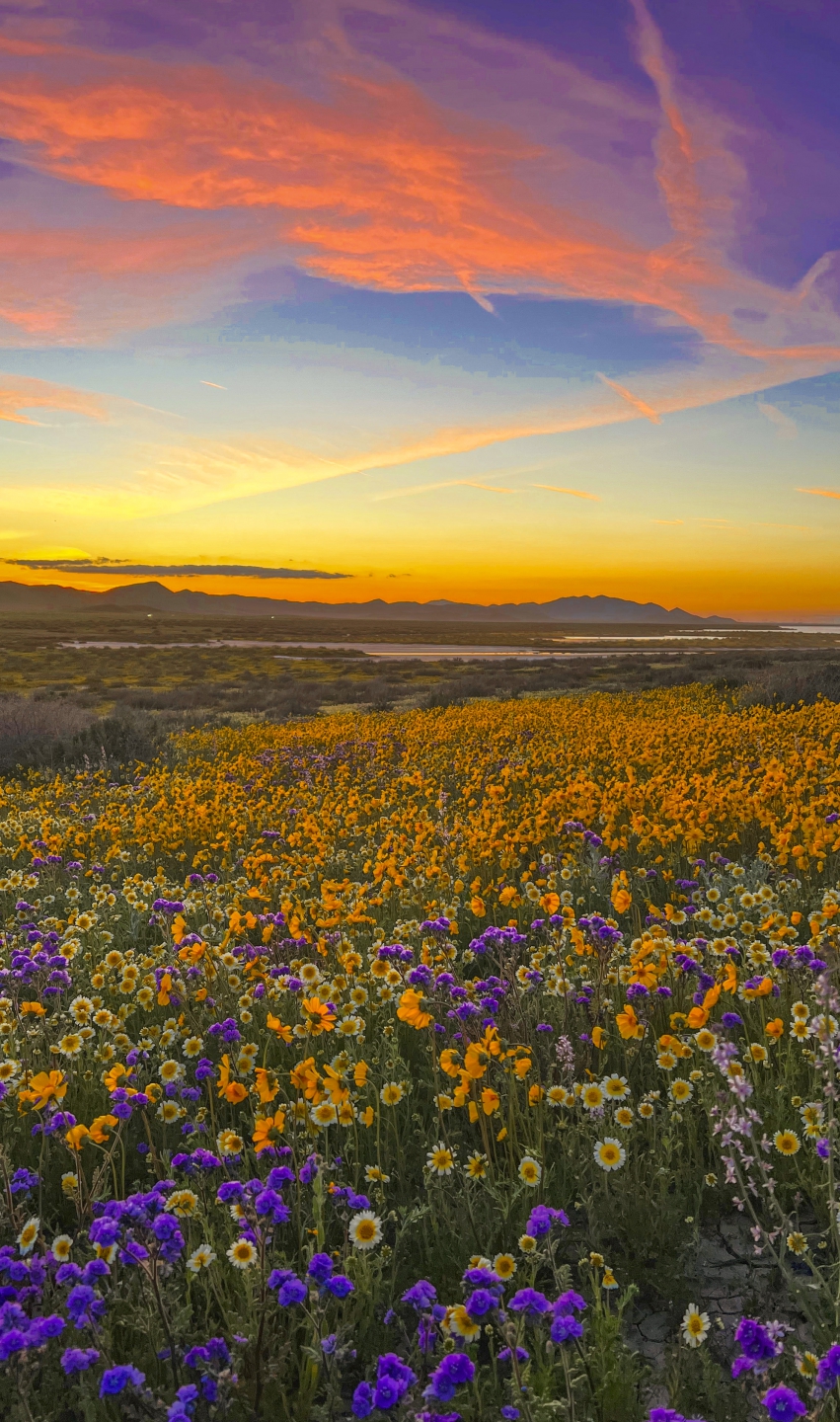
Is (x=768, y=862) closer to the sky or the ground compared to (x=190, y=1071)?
closer to the sky

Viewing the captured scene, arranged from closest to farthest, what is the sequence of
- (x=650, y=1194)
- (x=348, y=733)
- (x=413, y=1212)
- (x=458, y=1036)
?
1. (x=413, y=1212)
2. (x=650, y=1194)
3. (x=458, y=1036)
4. (x=348, y=733)

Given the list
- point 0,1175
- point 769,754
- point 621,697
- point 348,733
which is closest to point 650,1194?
point 0,1175

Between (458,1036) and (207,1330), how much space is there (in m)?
1.65

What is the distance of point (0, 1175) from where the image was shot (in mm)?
3076

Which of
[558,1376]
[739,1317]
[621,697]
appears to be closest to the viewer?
[558,1376]

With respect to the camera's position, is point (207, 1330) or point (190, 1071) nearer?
point (207, 1330)

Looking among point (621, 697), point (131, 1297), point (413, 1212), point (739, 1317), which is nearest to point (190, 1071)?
point (131, 1297)

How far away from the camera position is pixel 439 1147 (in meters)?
3.08

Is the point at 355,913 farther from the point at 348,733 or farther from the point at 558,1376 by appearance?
the point at 348,733

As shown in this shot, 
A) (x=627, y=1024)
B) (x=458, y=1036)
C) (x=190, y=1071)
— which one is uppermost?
(x=627, y=1024)

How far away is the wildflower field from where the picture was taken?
2.26 m

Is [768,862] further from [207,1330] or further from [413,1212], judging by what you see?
[207,1330]

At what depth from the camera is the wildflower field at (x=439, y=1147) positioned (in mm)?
2258

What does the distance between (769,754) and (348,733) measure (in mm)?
10265
